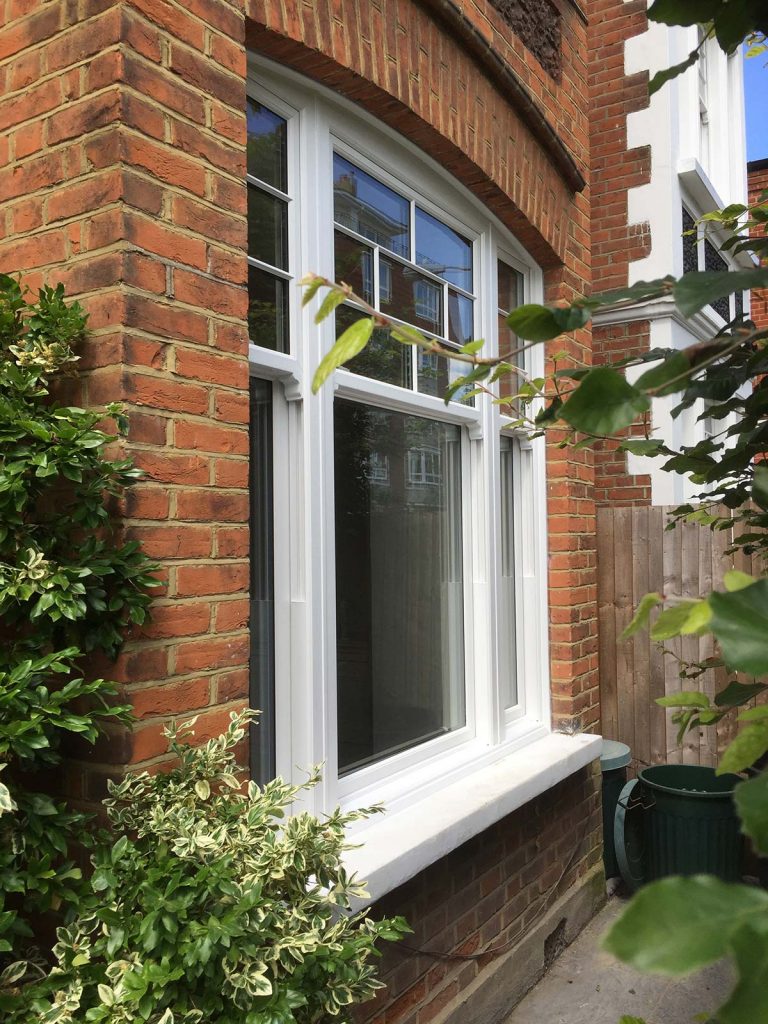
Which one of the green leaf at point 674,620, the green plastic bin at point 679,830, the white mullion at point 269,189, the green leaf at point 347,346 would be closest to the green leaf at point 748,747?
the green leaf at point 674,620

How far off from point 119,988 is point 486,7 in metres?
3.89

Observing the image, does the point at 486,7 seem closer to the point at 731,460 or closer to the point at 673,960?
the point at 731,460

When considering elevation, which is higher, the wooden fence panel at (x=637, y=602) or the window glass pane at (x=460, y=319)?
the window glass pane at (x=460, y=319)

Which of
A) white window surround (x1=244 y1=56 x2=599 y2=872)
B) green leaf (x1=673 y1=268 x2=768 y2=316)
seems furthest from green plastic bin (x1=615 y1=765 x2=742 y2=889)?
green leaf (x1=673 y1=268 x2=768 y2=316)

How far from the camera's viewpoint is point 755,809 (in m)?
0.46

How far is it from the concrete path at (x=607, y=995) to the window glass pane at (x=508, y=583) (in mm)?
1228

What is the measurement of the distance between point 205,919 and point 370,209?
251 centimetres

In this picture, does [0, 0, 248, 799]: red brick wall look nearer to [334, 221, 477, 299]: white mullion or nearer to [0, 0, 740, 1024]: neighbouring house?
[0, 0, 740, 1024]: neighbouring house

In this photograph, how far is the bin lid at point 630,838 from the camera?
4.62 m

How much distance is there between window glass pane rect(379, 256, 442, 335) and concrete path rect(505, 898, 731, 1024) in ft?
9.22

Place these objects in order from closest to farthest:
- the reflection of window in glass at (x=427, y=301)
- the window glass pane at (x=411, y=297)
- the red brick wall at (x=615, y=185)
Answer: the window glass pane at (x=411, y=297)
the reflection of window in glass at (x=427, y=301)
the red brick wall at (x=615, y=185)

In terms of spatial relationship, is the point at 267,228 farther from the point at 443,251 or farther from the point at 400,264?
the point at 443,251

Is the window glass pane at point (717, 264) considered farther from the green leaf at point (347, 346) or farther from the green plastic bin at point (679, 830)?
the green leaf at point (347, 346)

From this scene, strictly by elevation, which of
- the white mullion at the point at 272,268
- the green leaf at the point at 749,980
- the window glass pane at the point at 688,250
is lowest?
the green leaf at the point at 749,980
